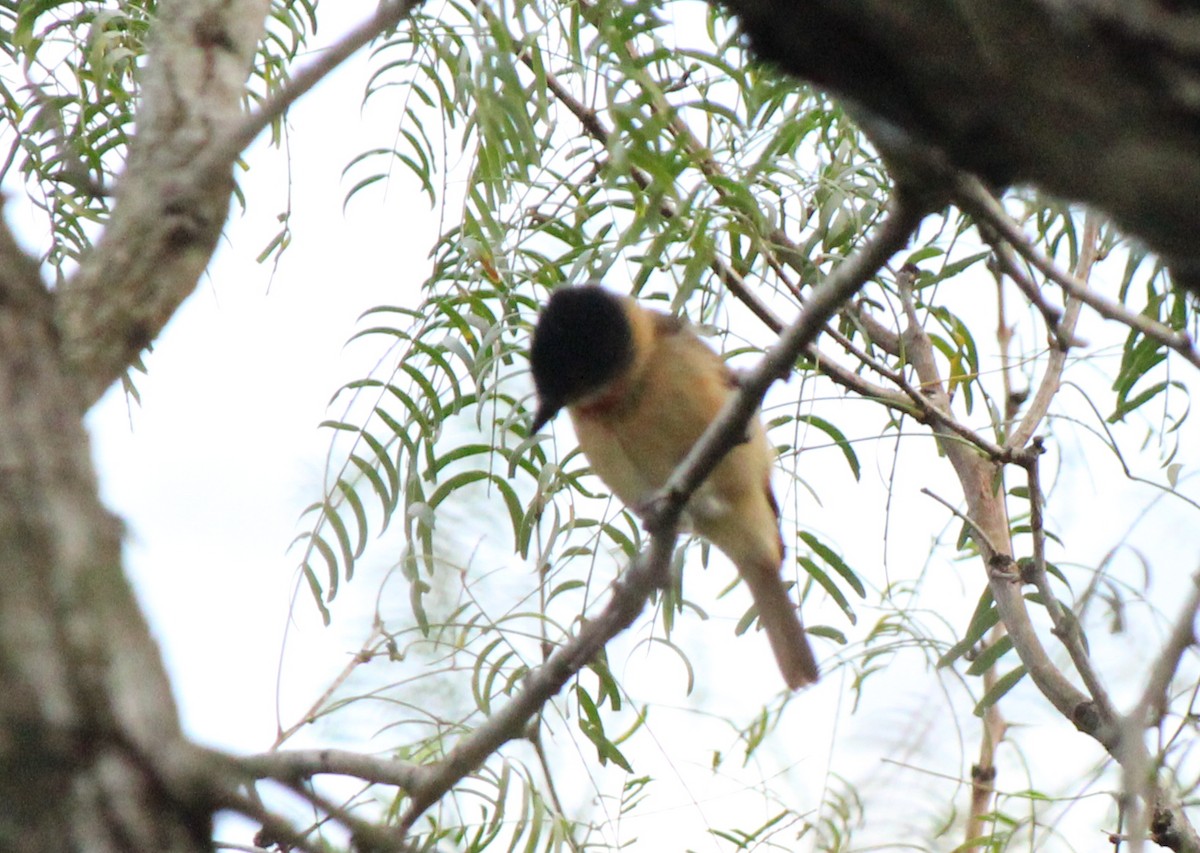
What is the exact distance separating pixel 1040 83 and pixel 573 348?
103 inches

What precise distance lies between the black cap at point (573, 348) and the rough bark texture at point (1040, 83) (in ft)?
8.15

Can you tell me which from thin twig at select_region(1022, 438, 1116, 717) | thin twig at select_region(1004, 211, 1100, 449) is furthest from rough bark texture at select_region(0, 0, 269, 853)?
thin twig at select_region(1004, 211, 1100, 449)

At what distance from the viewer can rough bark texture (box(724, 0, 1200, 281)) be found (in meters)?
0.82

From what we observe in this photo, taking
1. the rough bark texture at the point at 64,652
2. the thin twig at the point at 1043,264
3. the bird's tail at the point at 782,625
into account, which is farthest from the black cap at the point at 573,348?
the rough bark texture at the point at 64,652

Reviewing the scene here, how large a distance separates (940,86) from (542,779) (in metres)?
2.12

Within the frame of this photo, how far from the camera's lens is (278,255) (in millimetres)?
3311

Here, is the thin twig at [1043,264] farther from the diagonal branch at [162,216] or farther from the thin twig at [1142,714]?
the diagonal branch at [162,216]

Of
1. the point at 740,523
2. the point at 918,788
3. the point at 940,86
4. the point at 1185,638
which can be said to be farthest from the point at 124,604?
the point at 740,523

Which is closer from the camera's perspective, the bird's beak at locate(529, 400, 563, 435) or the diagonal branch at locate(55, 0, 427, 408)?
the diagonal branch at locate(55, 0, 427, 408)

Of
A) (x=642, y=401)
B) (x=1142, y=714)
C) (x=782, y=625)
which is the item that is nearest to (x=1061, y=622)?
(x=642, y=401)

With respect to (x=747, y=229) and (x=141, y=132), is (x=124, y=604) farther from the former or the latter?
(x=747, y=229)

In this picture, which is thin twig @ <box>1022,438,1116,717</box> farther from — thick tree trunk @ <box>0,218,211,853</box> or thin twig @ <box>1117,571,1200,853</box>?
thick tree trunk @ <box>0,218,211,853</box>

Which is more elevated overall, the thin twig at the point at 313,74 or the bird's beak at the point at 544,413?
the bird's beak at the point at 544,413

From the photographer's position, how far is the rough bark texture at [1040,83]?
0.82 metres
